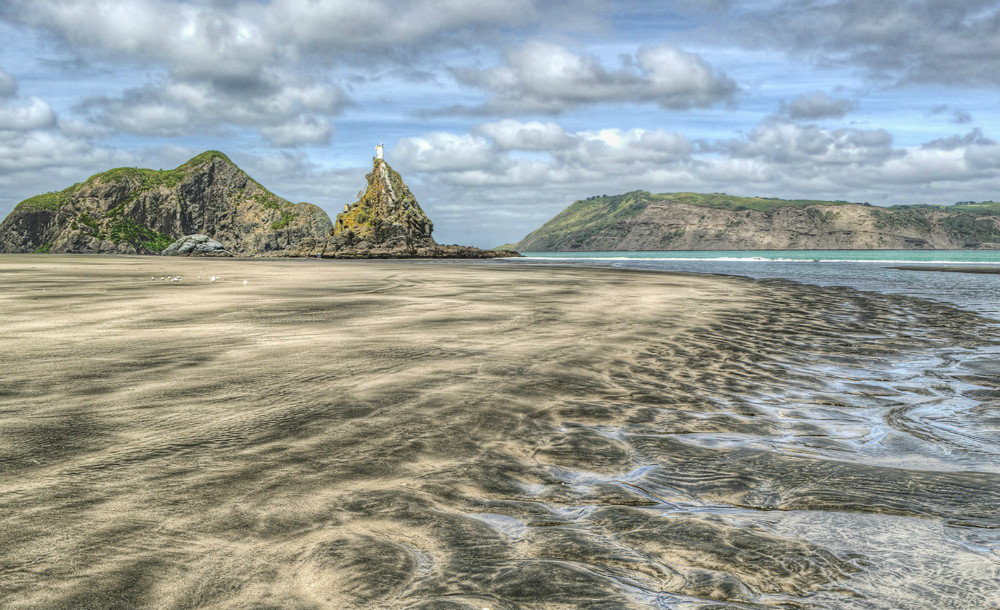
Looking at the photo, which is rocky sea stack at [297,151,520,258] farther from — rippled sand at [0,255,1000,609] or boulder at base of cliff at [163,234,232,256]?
rippled sand at [0,255,1000,609]

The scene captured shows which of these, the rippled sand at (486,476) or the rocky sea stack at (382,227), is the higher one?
the rocky sea stack at (382,227)

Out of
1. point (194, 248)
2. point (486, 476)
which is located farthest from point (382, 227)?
point (486, 476)

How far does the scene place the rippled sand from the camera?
3094 millimetres

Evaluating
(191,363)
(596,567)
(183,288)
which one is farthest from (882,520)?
(183,288)

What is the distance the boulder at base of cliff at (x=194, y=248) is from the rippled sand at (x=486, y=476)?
16803 centimetres

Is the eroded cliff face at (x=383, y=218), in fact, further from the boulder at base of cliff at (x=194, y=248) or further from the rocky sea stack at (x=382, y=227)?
the boulder at base of cliff at (x=194, y=248)

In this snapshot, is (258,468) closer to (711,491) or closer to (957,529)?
(711,491)

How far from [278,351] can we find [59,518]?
258 inches

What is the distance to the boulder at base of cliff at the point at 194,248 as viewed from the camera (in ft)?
522

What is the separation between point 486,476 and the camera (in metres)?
4.76

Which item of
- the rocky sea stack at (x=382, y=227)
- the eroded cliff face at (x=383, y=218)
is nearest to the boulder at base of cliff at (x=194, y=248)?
the rocky sea stack at (x=382, y=227)

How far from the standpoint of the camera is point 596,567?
10.8 feet

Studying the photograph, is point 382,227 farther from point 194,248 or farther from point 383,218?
point 194,248

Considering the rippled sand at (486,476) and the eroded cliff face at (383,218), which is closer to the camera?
the rippled sand at (486,476)
